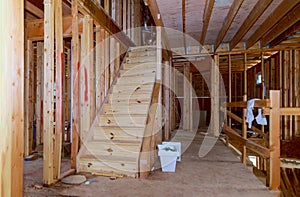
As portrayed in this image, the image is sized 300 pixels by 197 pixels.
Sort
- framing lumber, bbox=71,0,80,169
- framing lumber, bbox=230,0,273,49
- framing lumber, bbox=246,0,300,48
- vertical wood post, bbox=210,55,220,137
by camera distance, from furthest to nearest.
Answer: vertical wood post, bbox=210,55,220,137
framing lumber, bbox=246,0,300,48
framing lumber, bbox=230,0,273,49
framing lumber, bbox=71,0,80,169

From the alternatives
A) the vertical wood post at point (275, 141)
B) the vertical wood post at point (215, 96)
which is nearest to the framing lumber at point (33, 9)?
the vertical wood post at point (275, 141)

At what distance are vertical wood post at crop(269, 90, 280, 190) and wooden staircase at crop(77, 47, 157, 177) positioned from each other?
5.25 feet

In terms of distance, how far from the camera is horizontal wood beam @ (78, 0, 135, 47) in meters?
3.67

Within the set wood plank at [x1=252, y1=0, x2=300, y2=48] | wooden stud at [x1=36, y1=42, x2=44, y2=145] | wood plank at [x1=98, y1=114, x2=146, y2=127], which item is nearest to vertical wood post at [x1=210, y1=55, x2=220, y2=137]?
wood plank at [x1=252, y1=0, x2=300, y2=48]

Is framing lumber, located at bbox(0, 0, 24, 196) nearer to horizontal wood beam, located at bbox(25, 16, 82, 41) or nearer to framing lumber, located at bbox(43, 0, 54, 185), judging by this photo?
framing lumber, located at bbox(43, 0, 54, 185)

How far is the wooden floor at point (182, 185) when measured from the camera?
2.54 meters

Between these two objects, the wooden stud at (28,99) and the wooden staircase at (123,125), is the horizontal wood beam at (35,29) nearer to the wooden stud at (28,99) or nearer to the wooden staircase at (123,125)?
the wooden stud at (28,99)

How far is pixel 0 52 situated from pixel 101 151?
2428 mm

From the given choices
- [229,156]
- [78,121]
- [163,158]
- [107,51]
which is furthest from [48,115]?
[229,156]

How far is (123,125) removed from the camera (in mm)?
3848

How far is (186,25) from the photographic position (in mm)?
4867

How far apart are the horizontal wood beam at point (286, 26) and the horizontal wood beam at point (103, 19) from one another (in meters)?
3.25

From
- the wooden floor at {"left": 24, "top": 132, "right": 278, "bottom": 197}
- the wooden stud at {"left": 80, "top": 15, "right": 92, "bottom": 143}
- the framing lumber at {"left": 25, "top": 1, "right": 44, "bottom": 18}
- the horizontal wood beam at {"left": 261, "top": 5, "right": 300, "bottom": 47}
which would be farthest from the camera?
the framing lumber at {"left": 25, "top": 1, "right": 44, "bottom": 18}

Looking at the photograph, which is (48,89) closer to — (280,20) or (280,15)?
(280,15)
